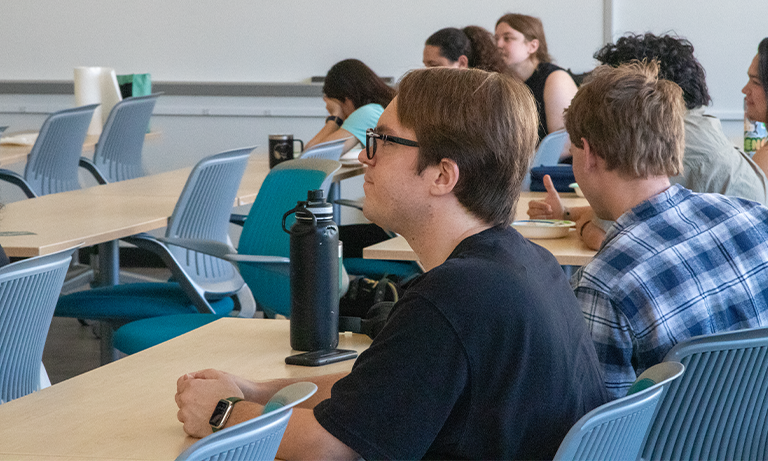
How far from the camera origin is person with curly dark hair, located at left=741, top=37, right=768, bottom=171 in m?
2.64

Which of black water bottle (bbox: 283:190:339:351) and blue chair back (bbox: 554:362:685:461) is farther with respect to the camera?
black water bottle (bbox: 283:190:339:351)

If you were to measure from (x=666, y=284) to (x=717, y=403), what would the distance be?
0.78ft

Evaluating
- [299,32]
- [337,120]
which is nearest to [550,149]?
[337,120]

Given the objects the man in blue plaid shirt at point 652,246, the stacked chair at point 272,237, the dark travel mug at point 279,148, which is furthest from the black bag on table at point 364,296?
the dark travel mug at point 279,148

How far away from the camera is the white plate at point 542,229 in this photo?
8.13ft

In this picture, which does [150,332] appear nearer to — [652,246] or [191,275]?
[191,275]

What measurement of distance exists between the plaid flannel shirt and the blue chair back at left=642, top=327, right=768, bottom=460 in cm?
14

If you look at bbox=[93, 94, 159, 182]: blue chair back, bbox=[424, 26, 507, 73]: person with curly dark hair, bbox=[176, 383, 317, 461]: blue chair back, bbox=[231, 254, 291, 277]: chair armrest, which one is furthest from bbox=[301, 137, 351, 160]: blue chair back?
bbox=[176, 383, 317, 461]: blue chair back

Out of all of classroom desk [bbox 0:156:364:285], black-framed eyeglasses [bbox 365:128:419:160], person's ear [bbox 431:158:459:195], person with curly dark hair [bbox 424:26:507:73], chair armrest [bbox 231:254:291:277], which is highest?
person with curly dark hair [bbox 424:26:507:73]

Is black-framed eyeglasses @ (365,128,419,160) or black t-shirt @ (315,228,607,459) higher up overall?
black-framed eyeglasses @ (365,128,419,160)

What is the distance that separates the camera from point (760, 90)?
267 centimetres

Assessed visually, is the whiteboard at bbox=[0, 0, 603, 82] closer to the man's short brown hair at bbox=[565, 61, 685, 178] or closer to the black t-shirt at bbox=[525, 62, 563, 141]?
the black t-shirt at bbox=[525, 62, 563, 141]

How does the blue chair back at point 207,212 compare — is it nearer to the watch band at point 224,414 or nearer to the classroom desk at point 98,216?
the classroom desk at point 98,216

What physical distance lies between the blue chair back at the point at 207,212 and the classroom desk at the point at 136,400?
1.19 metres
